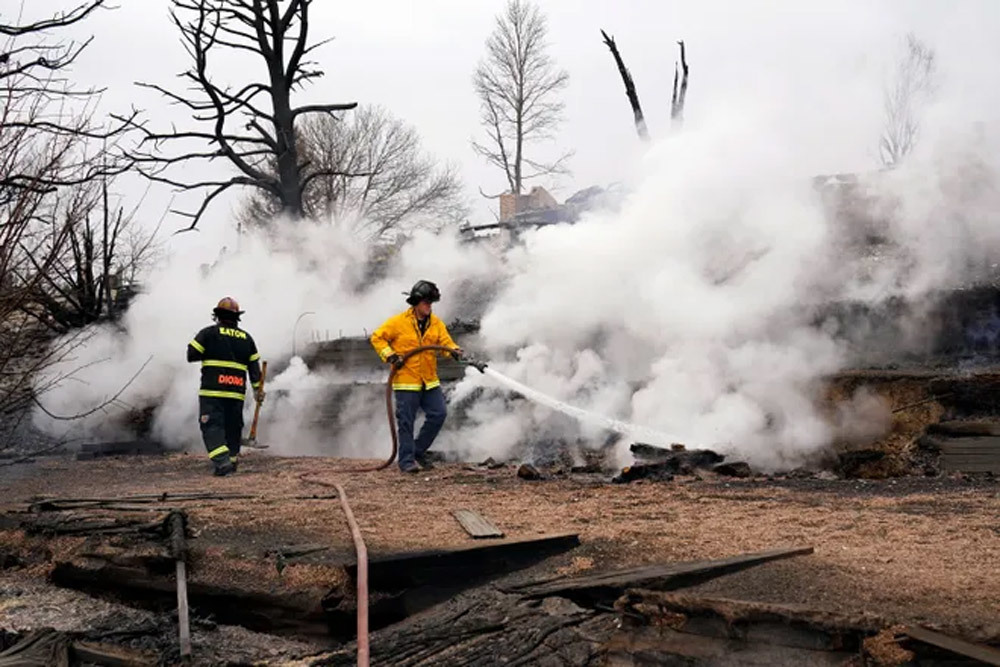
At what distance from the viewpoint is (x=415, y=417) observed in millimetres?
8383

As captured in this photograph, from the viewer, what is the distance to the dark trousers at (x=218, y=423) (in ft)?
27.7

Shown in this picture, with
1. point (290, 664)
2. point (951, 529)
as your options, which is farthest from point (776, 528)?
point (290, 664)

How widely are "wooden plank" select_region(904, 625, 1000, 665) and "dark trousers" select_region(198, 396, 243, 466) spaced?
22.7 ft

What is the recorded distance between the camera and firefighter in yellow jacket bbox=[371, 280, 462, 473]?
830cm

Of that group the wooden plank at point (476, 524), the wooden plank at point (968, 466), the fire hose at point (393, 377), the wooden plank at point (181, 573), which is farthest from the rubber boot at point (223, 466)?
the wooden plank at point (968, 466)

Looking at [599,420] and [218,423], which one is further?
[599,420]

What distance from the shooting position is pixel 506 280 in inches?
543

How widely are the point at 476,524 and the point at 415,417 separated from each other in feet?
11.0

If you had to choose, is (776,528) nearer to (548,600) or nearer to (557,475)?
(548,600)

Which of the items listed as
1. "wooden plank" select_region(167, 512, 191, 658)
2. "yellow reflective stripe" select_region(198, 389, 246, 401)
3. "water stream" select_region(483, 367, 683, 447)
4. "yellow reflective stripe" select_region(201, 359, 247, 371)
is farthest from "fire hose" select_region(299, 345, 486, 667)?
"yellow reflective stripe" select_region(201, 359, 247, 371)

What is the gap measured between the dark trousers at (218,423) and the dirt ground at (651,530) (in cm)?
68

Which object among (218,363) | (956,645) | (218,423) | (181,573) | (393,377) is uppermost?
(218,363)

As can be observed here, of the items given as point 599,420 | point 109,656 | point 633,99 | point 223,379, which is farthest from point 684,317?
point 633,99

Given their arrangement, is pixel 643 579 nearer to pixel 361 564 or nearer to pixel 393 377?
pixel 361 564
